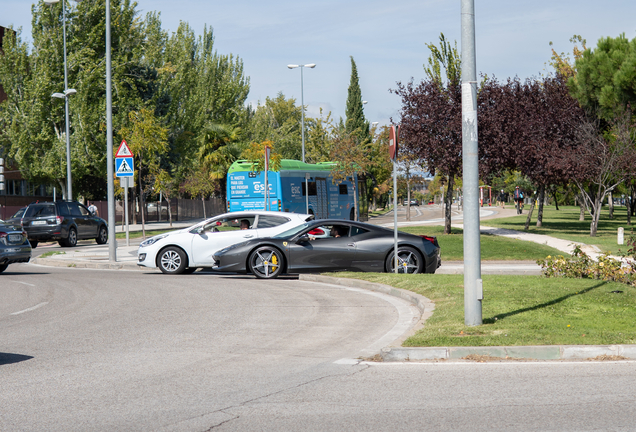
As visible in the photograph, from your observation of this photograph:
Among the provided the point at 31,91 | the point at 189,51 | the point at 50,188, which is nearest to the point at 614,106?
the point at 31,91

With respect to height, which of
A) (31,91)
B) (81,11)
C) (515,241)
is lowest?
(515,241)

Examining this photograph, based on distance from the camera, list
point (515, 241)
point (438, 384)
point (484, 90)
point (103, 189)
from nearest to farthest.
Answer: point (438, 384) → point (515, 241) → point (484, 90) → point (103, 189)

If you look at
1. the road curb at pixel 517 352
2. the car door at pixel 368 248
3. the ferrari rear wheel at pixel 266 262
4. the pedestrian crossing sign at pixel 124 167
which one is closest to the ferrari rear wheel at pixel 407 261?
the car door at pixel 368 248

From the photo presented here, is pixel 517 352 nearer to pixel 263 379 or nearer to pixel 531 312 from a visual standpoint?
pixel 531 312

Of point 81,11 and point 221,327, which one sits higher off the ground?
point 81,11

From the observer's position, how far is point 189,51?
204ft

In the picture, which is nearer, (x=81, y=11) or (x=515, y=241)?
(x=515, y=241)

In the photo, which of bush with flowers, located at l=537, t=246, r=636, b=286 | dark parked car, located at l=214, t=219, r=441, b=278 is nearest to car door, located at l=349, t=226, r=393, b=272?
dark parked car, located at l=214, t=219, r=441, b=278

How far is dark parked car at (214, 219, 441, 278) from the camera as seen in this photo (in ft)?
51.0

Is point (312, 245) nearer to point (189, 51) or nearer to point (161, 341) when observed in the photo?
point (161, 341)

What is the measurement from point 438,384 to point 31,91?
4461 centimetres

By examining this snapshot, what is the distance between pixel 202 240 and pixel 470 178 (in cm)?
966

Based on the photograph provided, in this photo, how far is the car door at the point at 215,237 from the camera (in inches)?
671

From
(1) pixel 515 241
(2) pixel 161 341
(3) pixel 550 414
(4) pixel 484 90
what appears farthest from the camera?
(4) pixel 484 90
